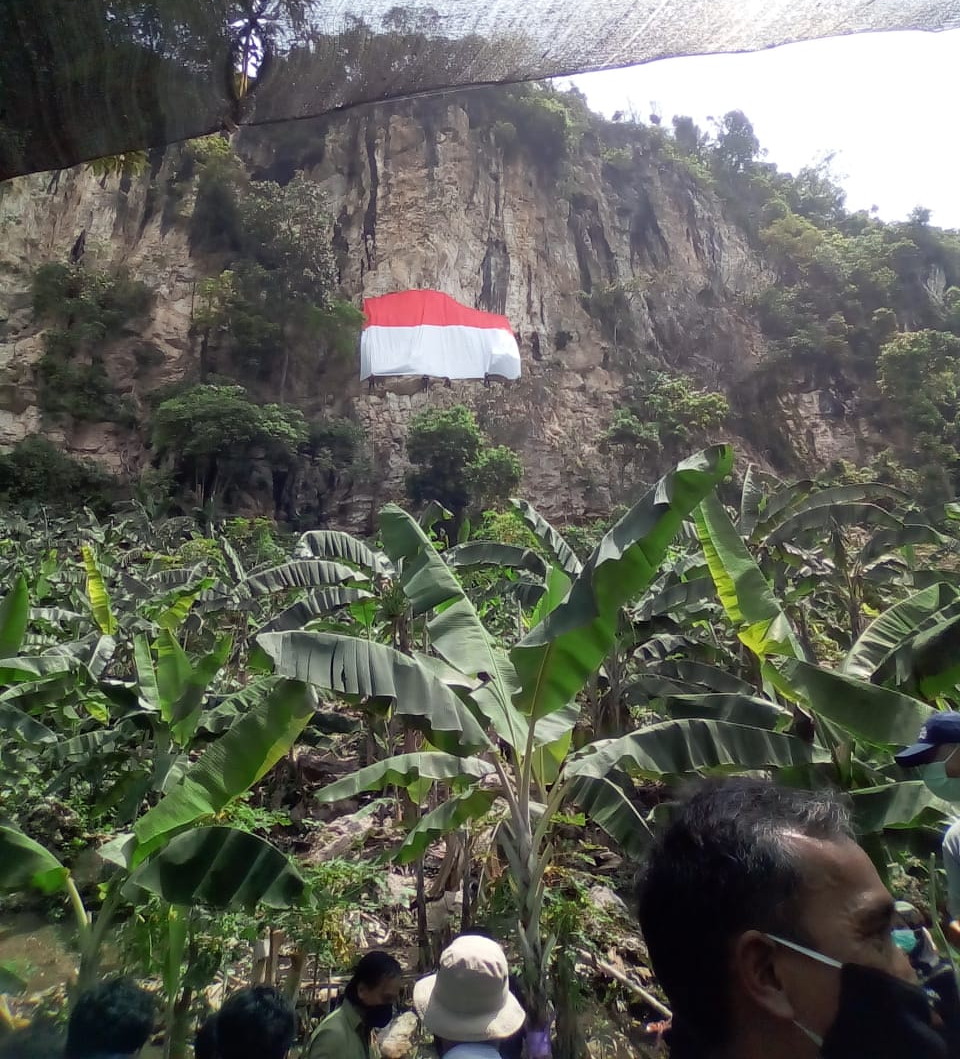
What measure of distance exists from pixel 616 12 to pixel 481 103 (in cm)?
3750

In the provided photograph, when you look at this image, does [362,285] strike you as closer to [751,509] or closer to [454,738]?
[751,509]

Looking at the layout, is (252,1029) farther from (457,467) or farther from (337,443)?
(337,443)

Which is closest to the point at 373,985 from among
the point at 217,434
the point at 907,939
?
the point at 907,939

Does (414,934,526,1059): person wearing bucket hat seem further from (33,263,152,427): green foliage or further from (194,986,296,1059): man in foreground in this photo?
(33,263,152,427): green foliage

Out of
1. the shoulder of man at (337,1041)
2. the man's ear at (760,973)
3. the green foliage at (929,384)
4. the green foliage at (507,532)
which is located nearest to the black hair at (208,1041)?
the shoulder of man at (337,1041)

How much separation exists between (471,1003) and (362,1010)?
2.06 feet

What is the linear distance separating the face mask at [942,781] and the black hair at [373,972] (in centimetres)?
203

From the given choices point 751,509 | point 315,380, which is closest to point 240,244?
point 315,380

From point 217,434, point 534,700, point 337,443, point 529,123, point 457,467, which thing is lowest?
point 534,700

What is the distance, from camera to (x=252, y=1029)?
2088 mm

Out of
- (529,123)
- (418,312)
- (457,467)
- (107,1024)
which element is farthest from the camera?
(529,123)

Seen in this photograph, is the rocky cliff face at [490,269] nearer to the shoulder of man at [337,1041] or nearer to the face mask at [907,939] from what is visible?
the shoulder of man at [337,1041]

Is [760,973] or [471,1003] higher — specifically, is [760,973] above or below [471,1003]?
above

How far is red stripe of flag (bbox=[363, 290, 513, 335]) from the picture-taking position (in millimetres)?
23594
